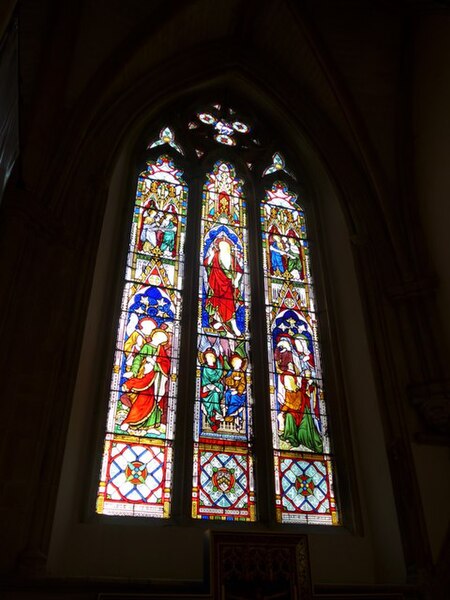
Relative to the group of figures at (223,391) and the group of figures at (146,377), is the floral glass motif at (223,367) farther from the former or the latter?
the group of figures at (146,377)

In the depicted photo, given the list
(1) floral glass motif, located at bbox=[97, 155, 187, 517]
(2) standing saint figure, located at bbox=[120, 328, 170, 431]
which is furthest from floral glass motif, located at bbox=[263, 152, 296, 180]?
(2) standing saint figure, located at bbox=[120, 328, 170, 431]

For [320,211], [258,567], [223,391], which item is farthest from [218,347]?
[320,211]

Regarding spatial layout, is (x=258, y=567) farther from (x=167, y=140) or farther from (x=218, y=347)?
(x=167, y=140)

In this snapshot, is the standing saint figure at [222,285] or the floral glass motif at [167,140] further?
the floral glass motif at [167,140]

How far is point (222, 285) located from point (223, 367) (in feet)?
3.24

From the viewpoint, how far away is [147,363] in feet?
17.2

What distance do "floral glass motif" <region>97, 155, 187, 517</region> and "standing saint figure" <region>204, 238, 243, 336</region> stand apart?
33 cm

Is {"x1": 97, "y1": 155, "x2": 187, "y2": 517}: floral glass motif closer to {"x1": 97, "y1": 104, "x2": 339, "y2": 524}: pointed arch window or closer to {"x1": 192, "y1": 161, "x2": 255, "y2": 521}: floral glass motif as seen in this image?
{"x1": 97, "y1": 104, "x2": 339, "y2": 524}: pointed arch window

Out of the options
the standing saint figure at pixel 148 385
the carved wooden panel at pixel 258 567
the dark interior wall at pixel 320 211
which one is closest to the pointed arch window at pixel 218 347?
the standing saint figure at pixel 148 385

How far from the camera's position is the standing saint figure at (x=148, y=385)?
194 inches

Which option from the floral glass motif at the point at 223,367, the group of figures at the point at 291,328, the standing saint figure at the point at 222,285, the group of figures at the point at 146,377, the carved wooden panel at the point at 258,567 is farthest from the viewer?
the standing saint figure at the point at 222,285

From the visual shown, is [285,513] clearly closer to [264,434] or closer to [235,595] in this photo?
[264,434]

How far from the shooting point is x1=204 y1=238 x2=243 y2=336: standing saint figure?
18.9 feet
